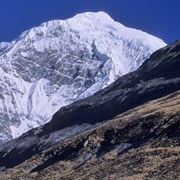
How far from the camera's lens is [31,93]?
192 metres

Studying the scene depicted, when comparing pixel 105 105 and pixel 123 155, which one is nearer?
pixel 123 155

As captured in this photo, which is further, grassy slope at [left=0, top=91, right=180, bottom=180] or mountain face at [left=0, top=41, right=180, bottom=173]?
mountain face at [left=0, top=41, right=180, bottom=173]

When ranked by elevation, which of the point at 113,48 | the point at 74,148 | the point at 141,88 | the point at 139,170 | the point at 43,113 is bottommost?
the point at 139,170

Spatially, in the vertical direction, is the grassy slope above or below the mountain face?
below

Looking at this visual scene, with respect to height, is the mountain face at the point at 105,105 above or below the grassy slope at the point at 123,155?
above

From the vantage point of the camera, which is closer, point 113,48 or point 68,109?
point 68,109

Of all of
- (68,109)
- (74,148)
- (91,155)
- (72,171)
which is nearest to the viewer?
(72,171)

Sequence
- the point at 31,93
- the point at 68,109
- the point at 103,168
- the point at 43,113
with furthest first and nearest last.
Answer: the point at 31,93
the point at 43,113
the point at 68,109
the point at 103,168

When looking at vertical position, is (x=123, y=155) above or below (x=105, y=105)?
below

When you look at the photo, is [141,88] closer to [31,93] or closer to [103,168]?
[103,168]

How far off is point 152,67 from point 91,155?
135 feet

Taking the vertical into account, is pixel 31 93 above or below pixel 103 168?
above

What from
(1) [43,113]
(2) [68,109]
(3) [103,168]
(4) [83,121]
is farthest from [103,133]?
(1) [43,113]

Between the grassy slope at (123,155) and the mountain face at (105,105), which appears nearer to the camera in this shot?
the grassy slope at (123,155)
